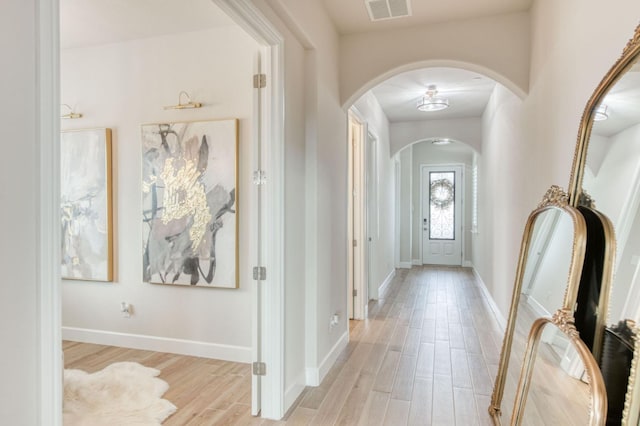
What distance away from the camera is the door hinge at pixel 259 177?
2445 millimetres

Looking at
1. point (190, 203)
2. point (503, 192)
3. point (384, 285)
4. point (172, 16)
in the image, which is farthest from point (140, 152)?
point (384, 285)

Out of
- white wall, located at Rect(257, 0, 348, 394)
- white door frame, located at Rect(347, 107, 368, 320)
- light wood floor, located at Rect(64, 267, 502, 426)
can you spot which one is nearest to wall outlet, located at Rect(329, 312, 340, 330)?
white wall, located at Rect(257, 0, 348, 394)

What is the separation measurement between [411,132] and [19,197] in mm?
6839

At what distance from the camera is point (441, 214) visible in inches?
369

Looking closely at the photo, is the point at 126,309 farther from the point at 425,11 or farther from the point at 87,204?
the point at 425,11

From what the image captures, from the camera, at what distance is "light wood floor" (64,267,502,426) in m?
2.48

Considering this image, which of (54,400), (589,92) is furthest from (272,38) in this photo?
(54,400)

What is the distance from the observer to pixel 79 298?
382 centimetres

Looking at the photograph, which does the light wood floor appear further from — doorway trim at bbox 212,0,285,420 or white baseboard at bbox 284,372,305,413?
doorway trim at bbox 212,0,285,420

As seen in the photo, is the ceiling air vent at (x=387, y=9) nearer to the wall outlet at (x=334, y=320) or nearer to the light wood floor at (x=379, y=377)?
the wall outlet at (x=334, y=320)

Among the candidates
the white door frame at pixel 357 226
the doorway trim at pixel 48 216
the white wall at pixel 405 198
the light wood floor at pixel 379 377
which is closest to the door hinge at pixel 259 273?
the light wood floor at pixel 379 377

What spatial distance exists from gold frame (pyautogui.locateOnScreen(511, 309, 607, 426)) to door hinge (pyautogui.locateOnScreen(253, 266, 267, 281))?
153cm

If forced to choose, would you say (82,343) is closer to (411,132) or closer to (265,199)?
(265,199)

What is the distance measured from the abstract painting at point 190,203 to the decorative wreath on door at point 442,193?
698cm
